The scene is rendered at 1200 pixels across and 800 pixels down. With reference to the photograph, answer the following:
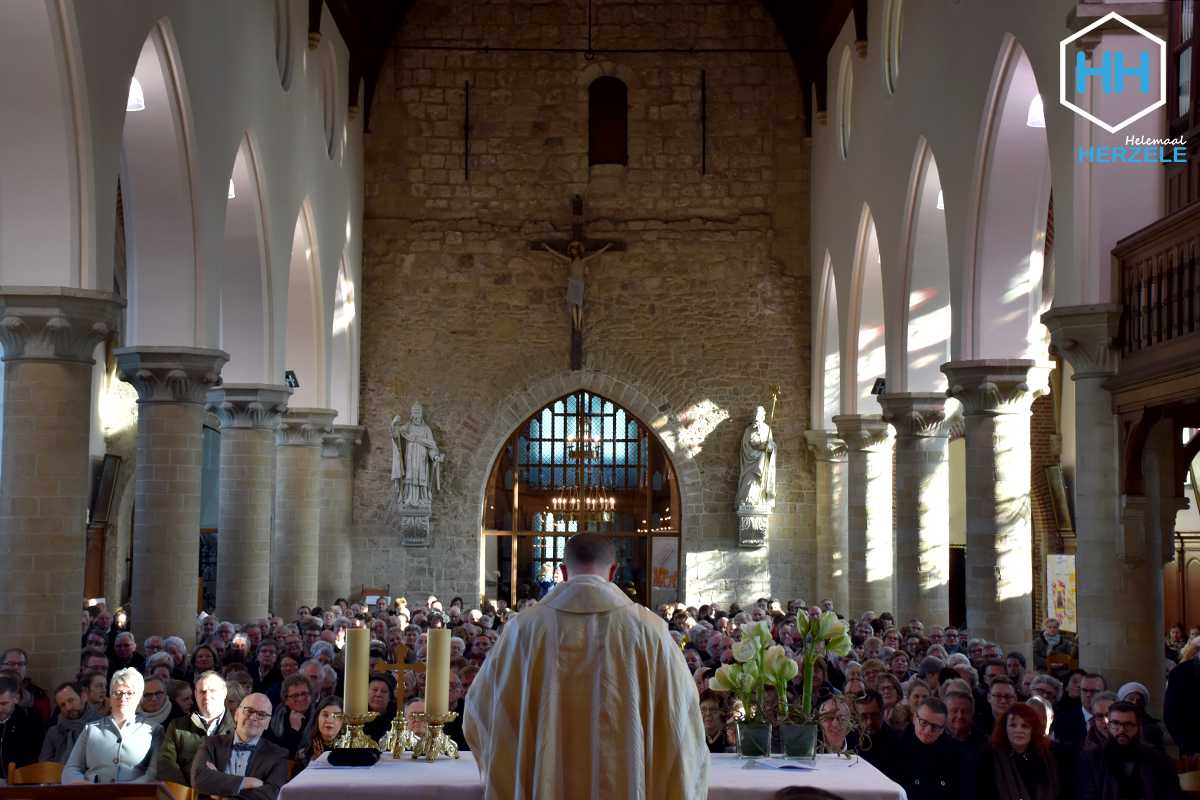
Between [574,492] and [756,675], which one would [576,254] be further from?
[756,675]

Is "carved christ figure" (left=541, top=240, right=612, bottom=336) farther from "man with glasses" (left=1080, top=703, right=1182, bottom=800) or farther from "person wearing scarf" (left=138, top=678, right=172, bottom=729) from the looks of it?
"man with glasses" (left=1080, top=703, right=1182, bottom=800)

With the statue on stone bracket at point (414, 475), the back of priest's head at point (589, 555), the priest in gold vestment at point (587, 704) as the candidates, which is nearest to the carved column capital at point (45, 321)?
the priest in gold vestment at point (587, 704)

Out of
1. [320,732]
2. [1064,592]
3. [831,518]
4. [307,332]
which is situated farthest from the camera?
[831,518]

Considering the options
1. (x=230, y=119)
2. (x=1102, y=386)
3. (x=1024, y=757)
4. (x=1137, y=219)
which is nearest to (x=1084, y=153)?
(x=1137, y=219)

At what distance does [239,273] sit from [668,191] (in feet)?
28.1

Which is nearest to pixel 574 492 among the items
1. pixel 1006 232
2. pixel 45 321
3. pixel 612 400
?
pixel 612 400

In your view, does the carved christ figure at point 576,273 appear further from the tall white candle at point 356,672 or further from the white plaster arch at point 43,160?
the tall white candle at point 356,672

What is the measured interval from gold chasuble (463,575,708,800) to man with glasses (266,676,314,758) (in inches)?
129

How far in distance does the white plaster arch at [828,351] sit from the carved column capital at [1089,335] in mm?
11613

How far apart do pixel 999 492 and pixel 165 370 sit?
7510mm

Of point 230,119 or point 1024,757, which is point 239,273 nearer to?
point 230,119

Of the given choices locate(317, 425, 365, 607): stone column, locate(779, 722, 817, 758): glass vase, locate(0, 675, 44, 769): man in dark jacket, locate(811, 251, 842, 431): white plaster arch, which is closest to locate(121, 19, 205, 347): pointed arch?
locate(0, 675, 44, 769): man in dark jacket

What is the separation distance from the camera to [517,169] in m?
23.3

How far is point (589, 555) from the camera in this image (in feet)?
15.2
